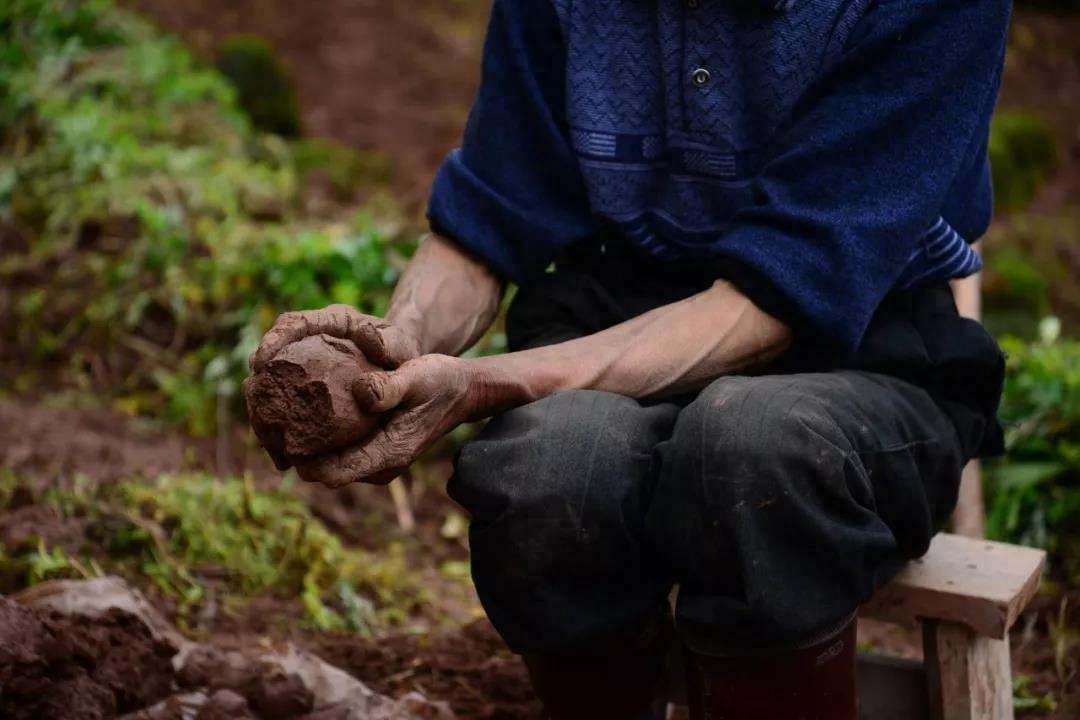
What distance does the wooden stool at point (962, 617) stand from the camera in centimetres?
210

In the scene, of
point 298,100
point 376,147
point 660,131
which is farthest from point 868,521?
point 298,100

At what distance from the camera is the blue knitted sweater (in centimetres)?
190

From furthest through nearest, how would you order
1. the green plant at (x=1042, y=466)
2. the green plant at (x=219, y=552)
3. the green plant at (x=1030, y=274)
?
the green plant at (x=1030, y=274) < the green plant at (x=1042, y=466) < the green plant at (x=219, y=552)

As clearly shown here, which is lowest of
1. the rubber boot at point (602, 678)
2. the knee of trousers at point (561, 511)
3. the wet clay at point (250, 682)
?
the wet clay at point (250, 682)

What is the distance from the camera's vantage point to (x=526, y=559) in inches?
70.6

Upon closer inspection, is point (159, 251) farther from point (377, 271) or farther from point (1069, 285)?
point (1069, 285)

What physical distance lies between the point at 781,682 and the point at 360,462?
607mm

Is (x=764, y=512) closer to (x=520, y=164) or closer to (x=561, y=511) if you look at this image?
(x=561, y=511)

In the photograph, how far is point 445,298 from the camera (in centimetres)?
222

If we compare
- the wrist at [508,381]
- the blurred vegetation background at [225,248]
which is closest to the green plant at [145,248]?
the blurred vegetation background at [225,248]

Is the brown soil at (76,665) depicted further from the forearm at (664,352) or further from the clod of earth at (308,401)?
the forearm at (664,352)

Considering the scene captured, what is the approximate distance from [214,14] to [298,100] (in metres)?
1.04

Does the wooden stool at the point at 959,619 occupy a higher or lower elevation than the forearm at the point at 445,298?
lower

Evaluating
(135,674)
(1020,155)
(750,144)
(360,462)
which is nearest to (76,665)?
(135,674)
